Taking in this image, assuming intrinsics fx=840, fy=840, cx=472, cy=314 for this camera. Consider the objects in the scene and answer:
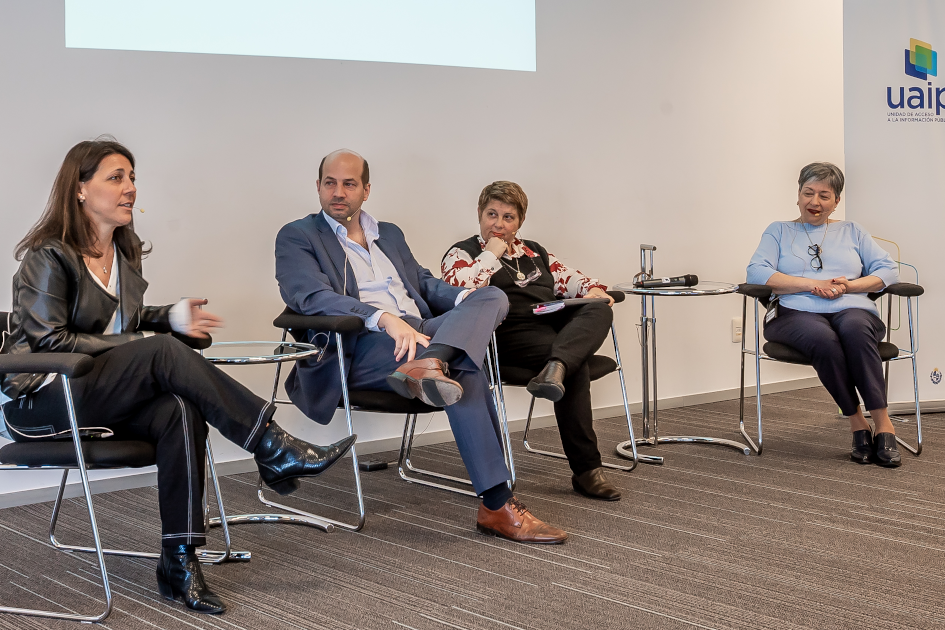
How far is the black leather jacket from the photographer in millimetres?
2018

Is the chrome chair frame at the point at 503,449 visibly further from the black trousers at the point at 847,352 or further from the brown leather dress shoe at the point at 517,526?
the black trousers at the point at 847,352

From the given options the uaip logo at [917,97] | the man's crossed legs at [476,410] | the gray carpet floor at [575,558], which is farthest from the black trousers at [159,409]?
the uaip logo at [917,97]

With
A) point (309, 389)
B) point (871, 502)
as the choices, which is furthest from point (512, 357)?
Result: point (871, 502)

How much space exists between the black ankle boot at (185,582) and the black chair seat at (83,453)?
0.82 feet

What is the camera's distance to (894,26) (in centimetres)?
440

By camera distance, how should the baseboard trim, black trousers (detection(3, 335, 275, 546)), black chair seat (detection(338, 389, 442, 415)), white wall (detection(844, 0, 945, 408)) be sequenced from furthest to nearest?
white wall (detection(844, 0, 945, 408)) < the baseboard trim < black chair seat (detection(338, 389, 442, 415)) < black trousers (detection(3, 335, 275, 546))

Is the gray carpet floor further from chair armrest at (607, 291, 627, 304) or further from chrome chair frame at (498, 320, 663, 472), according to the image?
chair armrest at (607, 291, 627, 304)

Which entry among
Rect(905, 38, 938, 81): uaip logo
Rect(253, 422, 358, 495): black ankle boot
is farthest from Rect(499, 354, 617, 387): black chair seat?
Rect(905, 38, 938, 81): uaip logo

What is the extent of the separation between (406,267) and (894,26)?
10.0 feet

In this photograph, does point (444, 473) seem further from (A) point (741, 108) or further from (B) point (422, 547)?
(A) point (741, 108)

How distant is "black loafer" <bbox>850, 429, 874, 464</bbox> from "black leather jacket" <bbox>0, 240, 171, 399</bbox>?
280cm

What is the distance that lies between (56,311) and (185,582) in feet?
2.40

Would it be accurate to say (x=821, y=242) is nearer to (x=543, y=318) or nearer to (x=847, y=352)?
(x=847, y=352)

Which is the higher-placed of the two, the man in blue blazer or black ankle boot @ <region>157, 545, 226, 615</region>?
the man in blue blazer
